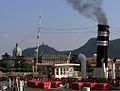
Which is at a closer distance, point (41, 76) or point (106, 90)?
point (106, 90)

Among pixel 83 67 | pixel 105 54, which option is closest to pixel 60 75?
pixel 83 67

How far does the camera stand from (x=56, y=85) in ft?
65.8

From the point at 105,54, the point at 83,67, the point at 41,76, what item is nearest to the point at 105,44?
the point at 105,54

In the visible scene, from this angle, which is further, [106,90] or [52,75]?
[52,75]

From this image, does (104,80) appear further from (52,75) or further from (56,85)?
(52,75)

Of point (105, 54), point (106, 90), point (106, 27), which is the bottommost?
point (106, 90)

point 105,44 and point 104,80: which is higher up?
point 105,44

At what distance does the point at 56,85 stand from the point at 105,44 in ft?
13.0

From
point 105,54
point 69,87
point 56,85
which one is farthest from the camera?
point 105,54

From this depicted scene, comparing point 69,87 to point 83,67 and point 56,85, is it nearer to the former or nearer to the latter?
point 56,85

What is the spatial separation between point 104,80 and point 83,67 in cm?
454

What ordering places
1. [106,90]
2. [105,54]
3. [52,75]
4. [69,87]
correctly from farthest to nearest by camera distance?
1. [52,75]
2. [105,54]
3. [69,87]
4. [106,90]

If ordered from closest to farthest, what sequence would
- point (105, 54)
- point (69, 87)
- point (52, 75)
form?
1. point (69, 87)
2. point (105, 54)
3. point (52, 75)

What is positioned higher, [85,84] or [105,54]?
[105,54]
